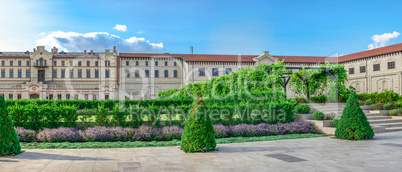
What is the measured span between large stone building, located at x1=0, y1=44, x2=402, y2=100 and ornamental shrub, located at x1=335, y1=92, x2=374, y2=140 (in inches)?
1427

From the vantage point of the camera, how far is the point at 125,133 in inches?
421

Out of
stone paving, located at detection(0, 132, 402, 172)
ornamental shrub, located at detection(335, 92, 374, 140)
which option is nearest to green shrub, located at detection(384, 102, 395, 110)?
ornamental shrub, located at detection(335, 92, 374, 140)

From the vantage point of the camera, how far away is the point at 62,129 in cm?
1052

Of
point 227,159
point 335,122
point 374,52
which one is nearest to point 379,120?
point 335,122

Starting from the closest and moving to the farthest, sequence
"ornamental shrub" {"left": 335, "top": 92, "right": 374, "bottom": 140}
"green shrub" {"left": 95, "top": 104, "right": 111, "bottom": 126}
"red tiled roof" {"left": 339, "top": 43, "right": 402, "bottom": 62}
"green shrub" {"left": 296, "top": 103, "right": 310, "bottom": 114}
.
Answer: "ornamental shrub" {"left": 335, "top": 92, "right": 374, "bottom": 140} → "green shrub" {"left": 95, "top": 104, "right": 111, "bottom": 126} → "green shrub" {"left": 296, "top": 103, "right": 310, "bottom": 114} → "red tiled roof" {"left": 339, "top": 43, "right": 402, "bottom": 62}

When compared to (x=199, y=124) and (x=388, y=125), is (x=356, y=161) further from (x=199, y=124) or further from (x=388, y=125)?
(x=388, y=125)

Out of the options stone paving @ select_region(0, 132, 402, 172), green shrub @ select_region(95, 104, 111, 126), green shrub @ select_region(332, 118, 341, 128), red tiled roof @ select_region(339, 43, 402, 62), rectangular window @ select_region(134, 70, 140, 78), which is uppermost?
red tiled roof @ select_region(339, 43, 402, 62)

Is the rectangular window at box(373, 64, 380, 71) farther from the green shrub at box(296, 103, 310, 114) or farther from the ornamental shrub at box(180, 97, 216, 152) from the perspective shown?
the ornamental shrub at box(180, 97, 216, 152)

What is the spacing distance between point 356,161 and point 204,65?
4479cm

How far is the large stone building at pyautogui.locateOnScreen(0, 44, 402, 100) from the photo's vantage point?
43.9m

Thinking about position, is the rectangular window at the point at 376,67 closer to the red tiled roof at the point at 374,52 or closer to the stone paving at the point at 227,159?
the red tiled roof at the point at 374,52

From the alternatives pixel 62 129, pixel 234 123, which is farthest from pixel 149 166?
pixel 234 123

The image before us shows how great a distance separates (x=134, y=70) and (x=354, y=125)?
160ft

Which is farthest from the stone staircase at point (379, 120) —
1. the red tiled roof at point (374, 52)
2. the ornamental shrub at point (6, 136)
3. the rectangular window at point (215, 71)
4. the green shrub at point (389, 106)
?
the rectangular window at point (215, 71)
